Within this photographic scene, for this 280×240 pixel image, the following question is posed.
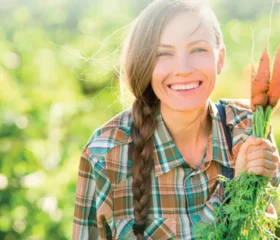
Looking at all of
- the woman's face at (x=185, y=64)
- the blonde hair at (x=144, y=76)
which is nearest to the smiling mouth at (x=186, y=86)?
the woman's face at (x=185, y=64)

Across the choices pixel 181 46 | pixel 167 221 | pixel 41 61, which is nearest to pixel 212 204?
pixel 167 221

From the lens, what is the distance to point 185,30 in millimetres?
2816

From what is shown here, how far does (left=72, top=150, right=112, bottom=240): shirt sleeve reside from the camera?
298 cm

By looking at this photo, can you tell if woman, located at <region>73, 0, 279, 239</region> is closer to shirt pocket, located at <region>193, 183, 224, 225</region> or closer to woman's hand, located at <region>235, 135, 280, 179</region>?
shirt pocket, located at <region>193, 183, 224, 225</region>

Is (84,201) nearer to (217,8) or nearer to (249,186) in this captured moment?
(249,186)

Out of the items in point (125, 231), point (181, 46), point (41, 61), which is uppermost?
point (41, 61)

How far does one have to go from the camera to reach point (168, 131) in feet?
9.98

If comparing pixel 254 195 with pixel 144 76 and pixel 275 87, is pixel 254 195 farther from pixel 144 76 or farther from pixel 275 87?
pixel 144 76

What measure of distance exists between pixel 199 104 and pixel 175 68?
173 millimetres

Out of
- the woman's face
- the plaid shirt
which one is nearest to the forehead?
the woman's face

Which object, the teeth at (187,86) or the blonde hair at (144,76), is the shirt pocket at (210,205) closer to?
the blonde hair at (144,76)

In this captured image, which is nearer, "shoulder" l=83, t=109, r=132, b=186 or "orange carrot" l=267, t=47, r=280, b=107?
"orange carrot" l=267, t=47, r=280, b=107

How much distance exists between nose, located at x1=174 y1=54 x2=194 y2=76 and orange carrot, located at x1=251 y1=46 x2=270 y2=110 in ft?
0.80

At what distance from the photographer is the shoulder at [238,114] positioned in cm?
301
